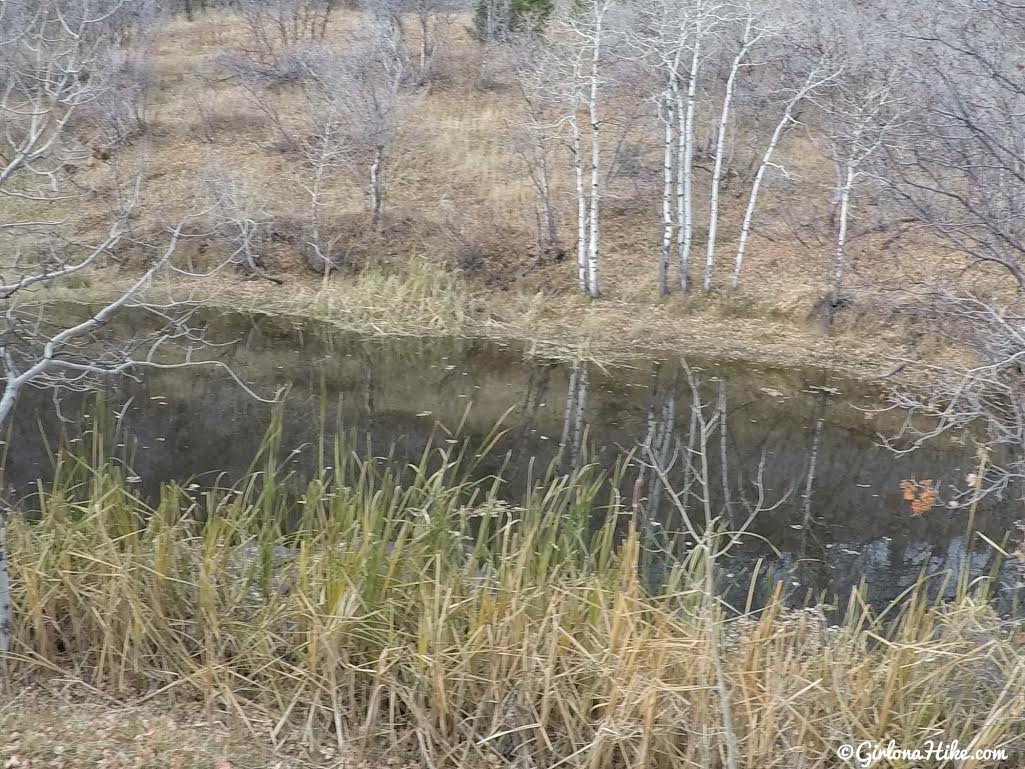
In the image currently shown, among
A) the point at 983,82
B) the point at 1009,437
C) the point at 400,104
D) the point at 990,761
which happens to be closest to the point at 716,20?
the point at 400,104

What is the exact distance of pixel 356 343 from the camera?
15.6 metres

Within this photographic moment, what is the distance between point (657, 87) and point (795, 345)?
21.1 ft

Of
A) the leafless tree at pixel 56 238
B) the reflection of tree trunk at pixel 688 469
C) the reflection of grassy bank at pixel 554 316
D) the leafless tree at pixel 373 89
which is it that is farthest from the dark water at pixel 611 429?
the leafless tree at pixel 373 89

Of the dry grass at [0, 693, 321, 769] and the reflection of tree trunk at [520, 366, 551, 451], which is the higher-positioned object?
the dry grass at [0, 693, 321, 769]

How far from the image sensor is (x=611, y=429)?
12.0 m

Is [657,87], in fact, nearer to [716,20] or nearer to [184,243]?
[716,20]

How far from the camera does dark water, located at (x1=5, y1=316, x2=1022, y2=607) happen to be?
8469 mm

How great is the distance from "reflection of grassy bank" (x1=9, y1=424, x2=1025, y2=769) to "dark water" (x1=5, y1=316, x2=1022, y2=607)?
185cm

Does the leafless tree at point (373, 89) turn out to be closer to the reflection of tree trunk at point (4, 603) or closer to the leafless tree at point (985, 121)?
the leafless tree at point (985, 121)

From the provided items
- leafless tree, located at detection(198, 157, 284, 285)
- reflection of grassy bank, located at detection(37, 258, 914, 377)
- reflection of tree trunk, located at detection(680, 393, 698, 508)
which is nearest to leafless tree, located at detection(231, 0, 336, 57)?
leafless tree, located at detection(198, 157, 284, 285)

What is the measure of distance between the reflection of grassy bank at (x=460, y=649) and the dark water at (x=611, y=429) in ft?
6.08

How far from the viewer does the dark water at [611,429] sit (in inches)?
333

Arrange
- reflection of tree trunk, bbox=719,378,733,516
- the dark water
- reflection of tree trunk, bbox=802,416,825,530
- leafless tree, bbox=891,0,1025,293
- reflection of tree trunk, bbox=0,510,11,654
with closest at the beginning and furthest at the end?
reflection of tree trunk, bbox=0,510,11,654 < leafless tree, bbox=891,0,1025,293 < the dark water < reflection of tree trunk, bbox=802,416,825,530 < reflection of tree trunk, bbox=719,378,733,516

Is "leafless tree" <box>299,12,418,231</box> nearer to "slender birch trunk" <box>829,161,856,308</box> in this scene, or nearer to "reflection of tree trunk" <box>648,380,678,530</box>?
"reflection of tree trunk" <box>648,380,678,530</box>
